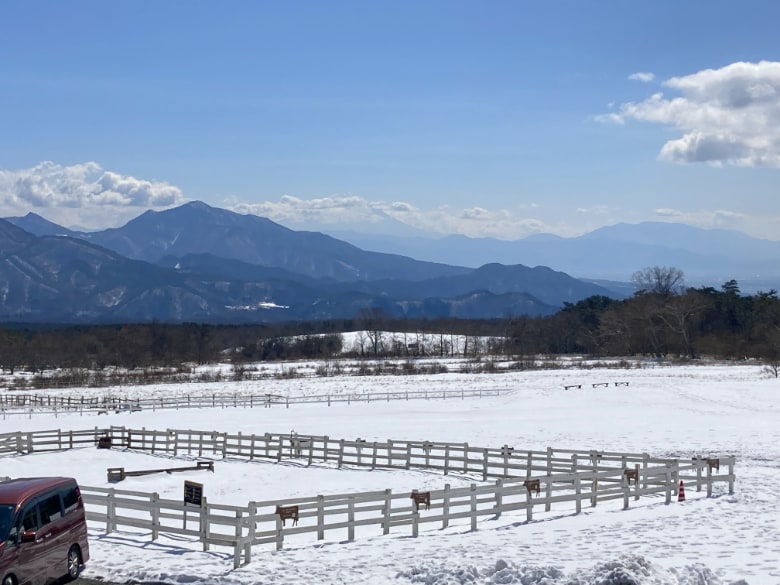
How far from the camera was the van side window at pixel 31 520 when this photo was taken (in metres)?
15.4

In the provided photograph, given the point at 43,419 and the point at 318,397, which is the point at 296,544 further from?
the point at 318,397

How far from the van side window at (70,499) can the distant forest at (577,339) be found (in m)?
85.1

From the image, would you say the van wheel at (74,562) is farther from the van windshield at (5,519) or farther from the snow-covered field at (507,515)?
the van windshield at (5,519)

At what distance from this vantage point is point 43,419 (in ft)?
175

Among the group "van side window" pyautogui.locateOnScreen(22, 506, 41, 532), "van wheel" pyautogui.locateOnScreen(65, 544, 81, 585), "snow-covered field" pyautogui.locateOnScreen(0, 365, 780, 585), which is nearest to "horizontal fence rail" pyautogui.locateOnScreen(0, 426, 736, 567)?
"snow-covered field" pyautogui.locateOnScreen(0, 365, 780, 585)

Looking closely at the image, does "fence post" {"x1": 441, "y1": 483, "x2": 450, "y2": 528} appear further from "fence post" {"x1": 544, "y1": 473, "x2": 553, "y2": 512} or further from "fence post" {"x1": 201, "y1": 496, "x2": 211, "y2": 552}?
"fence post" {"x1": 201, "y1": 496, "x2": 211, "y2": 552}

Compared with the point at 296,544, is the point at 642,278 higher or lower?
higher

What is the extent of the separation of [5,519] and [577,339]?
5004 inches

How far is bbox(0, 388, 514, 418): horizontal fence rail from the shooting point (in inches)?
2282

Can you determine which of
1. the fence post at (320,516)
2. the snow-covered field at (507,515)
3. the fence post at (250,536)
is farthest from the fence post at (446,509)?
the fence post at (250,536)

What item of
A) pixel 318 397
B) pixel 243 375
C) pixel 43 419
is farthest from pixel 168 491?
pixel 243 375

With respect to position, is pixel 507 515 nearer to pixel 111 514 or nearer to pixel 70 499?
pixel 111 514

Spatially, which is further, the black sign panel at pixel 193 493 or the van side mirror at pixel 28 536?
the black sign panel at pixel 193 493

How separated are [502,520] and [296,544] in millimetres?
5222
